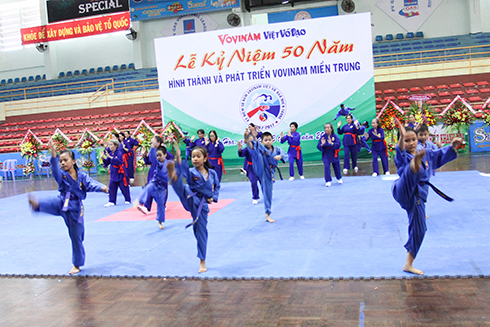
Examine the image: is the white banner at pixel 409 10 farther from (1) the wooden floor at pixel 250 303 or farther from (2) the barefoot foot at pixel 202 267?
(2) the barefoot foot at pixel 202 267

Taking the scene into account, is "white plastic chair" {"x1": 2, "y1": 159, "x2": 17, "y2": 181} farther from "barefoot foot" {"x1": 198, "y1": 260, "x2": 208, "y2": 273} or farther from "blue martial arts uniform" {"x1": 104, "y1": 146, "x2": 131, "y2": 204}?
"barefoot foot" {"x1": 198, "y1": 260, "x2": 208, "y2": 273}

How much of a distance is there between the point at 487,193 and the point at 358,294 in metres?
5.44

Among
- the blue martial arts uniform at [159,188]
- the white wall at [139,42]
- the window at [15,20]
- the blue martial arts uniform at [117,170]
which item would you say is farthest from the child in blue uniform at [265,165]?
the window at [15,20]

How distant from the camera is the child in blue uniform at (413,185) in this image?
4.24 metres

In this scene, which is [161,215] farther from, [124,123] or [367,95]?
[124,123]

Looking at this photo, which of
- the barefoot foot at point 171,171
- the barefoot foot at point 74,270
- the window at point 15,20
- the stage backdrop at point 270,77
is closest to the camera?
the barefoot foot at point 171,171

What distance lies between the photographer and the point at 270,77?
14.9 metres

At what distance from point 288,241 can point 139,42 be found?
77.8 feet

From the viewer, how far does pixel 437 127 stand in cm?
1568

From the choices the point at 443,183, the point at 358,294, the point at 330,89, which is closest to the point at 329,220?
the point at 358,294

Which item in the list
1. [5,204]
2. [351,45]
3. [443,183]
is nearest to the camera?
[443,183]

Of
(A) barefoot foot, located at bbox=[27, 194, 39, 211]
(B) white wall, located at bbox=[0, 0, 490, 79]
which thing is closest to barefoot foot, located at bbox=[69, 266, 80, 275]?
(A) barefoot foot, located at bbox=[27, 194, 39, 211]

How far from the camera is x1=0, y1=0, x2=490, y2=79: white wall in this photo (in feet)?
78.2

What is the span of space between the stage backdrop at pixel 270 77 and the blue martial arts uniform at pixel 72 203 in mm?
10087
